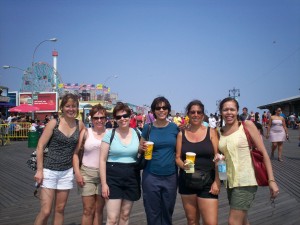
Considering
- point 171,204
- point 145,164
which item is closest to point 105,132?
point 145,164

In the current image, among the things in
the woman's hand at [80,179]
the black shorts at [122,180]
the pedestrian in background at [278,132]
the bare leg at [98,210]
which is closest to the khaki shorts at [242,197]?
the black shorts at [122,180]

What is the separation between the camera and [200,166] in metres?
3.12

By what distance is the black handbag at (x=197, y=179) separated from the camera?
121 inches

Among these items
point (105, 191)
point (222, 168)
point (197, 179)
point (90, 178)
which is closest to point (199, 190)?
point (197, 179)

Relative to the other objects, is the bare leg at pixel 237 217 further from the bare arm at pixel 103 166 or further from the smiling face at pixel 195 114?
the bare arm at pixel 103 166

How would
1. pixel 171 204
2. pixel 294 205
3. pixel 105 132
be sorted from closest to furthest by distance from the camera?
pixel 171 204 → pixel 105 132 → pixel 294 205

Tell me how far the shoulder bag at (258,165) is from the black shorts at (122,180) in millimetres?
1318

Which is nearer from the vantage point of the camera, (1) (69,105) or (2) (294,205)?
(1) (69,105)

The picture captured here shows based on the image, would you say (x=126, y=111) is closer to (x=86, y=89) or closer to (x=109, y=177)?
(x=109, y=177)

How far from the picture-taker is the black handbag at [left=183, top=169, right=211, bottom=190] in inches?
121

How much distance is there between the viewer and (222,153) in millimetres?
3154

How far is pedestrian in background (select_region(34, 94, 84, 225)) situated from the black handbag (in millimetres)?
1418

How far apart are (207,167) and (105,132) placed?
53.4 inches

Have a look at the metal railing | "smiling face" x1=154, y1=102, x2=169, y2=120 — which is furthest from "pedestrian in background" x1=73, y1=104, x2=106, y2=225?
the metal railing
